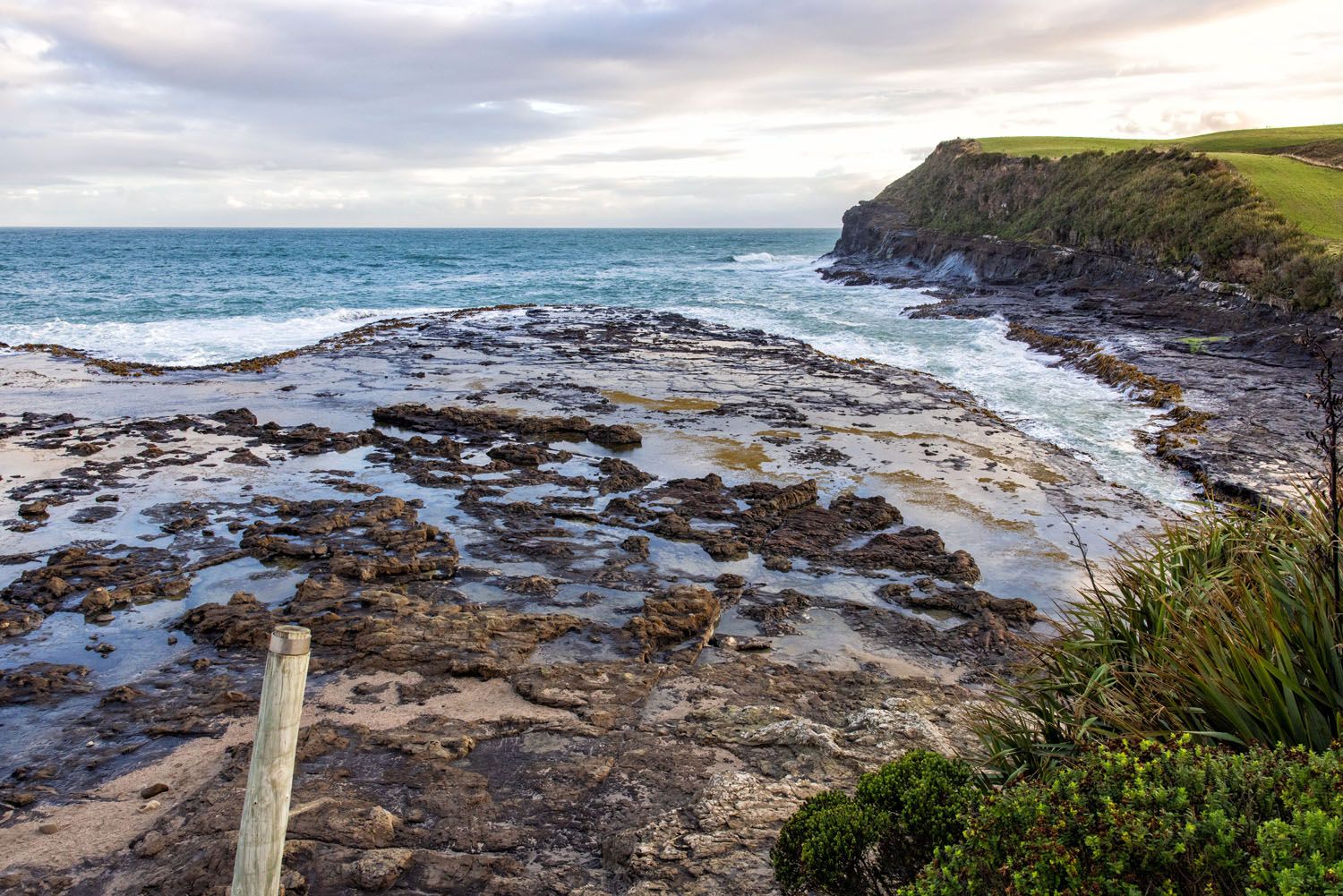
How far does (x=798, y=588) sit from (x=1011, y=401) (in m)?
11.8

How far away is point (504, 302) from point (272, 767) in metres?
43.1

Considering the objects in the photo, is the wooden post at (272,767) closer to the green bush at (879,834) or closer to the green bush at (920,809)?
the green bush at (879,834)

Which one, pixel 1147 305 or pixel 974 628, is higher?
pixel 1147 305

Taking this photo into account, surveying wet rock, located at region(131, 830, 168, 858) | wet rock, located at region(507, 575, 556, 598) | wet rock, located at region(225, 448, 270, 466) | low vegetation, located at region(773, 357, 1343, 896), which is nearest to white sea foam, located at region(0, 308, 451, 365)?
wet rock, located at region(225, 448, 270, 466)

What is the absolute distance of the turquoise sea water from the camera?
18.9m

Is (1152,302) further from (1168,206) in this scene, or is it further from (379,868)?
(379,868)

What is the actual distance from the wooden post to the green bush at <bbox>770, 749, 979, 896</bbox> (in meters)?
2.39

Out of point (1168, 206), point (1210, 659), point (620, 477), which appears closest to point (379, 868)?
point (1210, 659)

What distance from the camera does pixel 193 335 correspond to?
30688 mm

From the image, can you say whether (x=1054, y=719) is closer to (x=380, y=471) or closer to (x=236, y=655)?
(x=236, y=655)

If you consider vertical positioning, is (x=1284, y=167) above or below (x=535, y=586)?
above

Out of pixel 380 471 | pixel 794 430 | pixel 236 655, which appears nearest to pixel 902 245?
pixel 794 430

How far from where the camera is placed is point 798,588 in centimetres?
962

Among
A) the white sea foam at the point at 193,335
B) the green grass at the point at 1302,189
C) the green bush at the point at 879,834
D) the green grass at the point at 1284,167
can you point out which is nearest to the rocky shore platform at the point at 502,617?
the green bush at the point at 879,834
